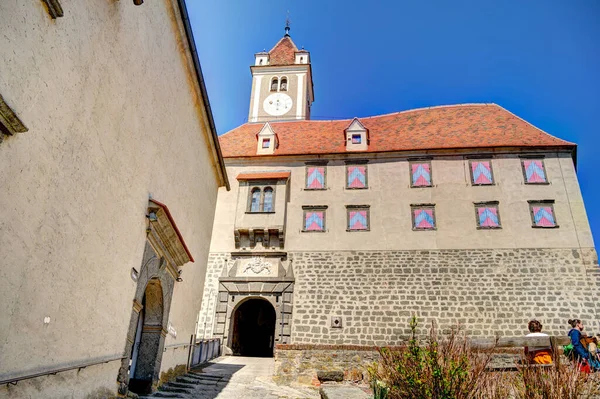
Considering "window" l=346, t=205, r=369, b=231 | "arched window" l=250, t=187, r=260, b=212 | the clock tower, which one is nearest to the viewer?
"window" l=346, t=205, r=369, b=231

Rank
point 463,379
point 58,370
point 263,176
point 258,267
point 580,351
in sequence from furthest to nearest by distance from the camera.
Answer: point 263,176 → point 258,267 → point 580,351 → point 58,370 → point 463,379

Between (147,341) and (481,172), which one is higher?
(481,172)

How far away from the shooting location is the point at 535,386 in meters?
3.75

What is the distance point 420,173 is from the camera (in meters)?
17.5

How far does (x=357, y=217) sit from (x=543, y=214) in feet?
22.0

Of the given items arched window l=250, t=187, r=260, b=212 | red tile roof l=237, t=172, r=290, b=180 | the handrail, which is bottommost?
the handrail

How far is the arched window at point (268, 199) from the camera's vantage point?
17.4 metres

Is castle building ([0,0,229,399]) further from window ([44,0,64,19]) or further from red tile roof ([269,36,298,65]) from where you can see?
red tile roof ([269,36,298,65])

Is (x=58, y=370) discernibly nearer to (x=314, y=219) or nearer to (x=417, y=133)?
(x=314, y=219)

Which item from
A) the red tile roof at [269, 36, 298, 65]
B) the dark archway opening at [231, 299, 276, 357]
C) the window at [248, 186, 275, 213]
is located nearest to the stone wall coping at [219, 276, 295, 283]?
the dark archway opening at [231, 299, 276, 357]

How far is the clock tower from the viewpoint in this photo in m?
27.8

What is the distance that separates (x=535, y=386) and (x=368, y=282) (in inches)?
489

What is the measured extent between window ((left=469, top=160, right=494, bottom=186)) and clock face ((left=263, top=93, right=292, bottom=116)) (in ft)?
44.6

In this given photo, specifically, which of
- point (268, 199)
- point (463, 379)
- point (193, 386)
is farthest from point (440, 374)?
point (268, 199)
